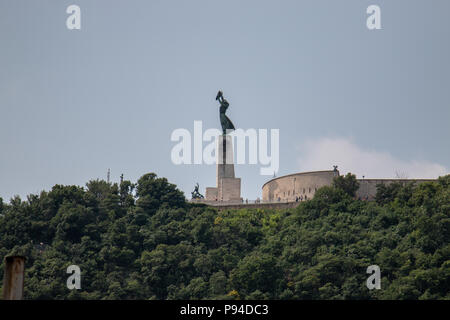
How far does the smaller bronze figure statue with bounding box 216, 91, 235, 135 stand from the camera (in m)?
50.2

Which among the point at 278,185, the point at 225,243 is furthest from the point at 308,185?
the point at 225,243

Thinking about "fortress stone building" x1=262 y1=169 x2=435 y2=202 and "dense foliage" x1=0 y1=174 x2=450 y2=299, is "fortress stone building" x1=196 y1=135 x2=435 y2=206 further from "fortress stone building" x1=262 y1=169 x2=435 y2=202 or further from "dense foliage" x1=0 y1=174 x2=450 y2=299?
"dense foliage" x1=0 y1=174 x2=450 y2=299

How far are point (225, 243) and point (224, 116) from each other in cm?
998

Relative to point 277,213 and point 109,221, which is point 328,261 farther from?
point 109,221

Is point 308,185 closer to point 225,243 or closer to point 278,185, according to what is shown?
point 278,185

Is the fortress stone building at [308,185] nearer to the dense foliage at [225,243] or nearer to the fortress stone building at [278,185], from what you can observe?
the fortress stone building at [278,185]

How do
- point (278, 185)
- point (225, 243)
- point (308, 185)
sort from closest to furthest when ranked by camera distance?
point (225, 243), point (308, 185), point (278, 185)

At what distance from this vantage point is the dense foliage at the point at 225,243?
126 ft

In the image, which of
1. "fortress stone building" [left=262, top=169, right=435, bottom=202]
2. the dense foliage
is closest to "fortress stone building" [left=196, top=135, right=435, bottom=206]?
"fortress stone building" [left=262, top=169, right=435, bottom=202]

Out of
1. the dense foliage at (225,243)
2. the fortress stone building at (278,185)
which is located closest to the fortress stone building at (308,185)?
the fortress stone building at (278,185)

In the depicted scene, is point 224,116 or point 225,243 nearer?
point 225,243

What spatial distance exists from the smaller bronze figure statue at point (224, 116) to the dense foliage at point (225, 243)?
510 centimetres

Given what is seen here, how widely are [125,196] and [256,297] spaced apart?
552 inches

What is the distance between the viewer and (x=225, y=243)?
43.4 metres
